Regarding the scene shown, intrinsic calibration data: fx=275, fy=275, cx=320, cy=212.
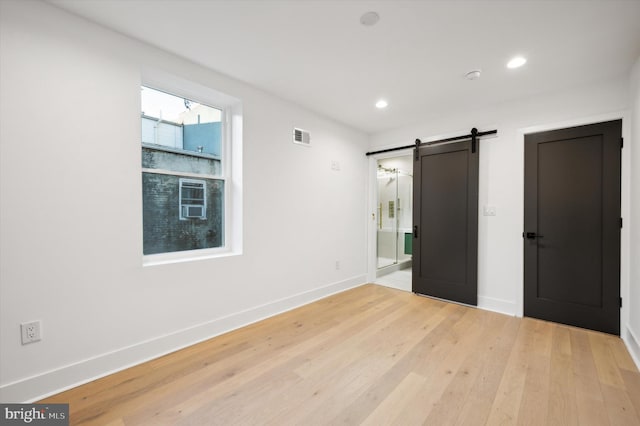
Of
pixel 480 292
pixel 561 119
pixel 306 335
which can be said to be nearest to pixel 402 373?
pixel 306 335

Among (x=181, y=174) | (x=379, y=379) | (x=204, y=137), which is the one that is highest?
(x=204, y=137)

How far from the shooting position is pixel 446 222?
3807 mm

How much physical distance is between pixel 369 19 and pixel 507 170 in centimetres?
254

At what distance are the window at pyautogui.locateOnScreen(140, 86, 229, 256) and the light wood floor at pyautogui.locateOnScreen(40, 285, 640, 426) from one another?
1040 mm

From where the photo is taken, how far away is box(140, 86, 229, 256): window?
2445 mm

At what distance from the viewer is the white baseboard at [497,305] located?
3306 mm

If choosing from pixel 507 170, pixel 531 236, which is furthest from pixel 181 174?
pixel 531 236

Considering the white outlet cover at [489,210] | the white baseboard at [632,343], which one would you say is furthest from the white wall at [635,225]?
the white outlet cover at [489,210]

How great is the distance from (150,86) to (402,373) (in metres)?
3.24

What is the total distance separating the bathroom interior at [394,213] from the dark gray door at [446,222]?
5.52 feet

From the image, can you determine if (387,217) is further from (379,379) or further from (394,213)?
(379,379)

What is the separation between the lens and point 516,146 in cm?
329

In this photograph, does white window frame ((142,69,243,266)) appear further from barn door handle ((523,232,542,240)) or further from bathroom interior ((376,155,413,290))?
bathroom interior ((376,155,413,290))

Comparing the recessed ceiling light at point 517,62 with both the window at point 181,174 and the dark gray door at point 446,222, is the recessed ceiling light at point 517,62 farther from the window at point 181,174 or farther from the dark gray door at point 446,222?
the window at point 181,174
